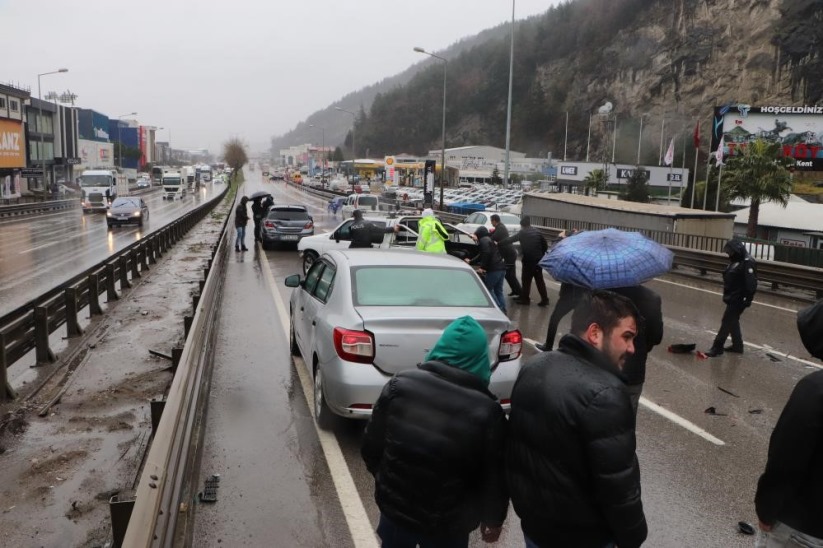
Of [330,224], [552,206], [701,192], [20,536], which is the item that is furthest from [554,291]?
[701,192]

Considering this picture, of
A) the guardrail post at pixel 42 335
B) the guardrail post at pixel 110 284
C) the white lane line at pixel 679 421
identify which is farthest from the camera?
the guardrail post at pixel 110 284

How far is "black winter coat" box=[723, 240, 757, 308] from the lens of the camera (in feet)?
30.9

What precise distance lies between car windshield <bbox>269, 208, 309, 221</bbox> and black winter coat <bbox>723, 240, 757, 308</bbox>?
53.9 feet

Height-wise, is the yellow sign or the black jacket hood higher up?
the yellow sign

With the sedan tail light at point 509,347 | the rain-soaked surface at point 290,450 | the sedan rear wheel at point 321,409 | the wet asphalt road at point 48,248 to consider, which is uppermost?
the sedan tail light at point 509,347

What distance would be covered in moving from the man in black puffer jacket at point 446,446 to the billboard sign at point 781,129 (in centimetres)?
6470

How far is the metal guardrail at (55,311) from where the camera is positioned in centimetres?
849

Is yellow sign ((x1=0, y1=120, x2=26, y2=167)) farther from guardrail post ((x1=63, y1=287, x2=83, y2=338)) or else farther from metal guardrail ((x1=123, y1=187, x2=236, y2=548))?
metal guardrail ((x1=123, y1=187, x2=236, y2=548))

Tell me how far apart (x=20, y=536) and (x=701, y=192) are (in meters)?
62.4

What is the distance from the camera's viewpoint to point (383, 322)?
5891 mm

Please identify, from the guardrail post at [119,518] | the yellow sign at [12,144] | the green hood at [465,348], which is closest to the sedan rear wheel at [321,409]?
the guardrail post at [119,518]

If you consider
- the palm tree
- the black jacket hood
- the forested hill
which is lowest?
the black jacket hood

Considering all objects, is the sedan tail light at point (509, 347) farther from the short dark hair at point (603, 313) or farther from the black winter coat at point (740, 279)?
the black winter coat at point (740, 279)

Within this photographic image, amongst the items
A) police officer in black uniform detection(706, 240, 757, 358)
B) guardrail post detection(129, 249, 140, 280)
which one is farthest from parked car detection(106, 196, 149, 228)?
police officer in black uniform detection(706, 240, 757, 358)
